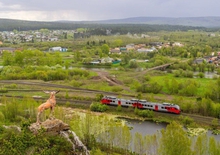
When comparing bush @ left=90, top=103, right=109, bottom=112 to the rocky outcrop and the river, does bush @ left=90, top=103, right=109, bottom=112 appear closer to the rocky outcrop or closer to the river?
the river

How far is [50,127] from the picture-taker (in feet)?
44.3

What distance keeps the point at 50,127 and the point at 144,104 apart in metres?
20.3

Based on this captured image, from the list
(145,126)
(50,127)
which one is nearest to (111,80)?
(145,126)

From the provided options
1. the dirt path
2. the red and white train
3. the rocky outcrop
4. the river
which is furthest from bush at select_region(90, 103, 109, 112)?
the rocky outcrop

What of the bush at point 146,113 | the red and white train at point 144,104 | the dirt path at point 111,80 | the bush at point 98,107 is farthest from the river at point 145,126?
the dirt path at point 111,80

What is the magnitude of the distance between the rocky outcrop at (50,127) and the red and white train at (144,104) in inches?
764

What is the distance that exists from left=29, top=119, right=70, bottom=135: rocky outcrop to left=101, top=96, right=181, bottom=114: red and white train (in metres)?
19.4

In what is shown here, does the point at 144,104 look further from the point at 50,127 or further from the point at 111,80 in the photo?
the point at 50,127

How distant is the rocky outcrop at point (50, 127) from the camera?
13.2 m

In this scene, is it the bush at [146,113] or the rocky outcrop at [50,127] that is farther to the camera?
the bush at [146,113]

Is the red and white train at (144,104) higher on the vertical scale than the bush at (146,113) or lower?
higher

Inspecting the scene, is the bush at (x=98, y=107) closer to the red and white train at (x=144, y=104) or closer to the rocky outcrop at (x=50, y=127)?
the red and white train at (x=144, y=104)

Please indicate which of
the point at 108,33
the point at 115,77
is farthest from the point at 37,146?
the point at 108,33

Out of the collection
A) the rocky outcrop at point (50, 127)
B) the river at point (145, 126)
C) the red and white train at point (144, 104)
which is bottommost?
the river at point (145, 126)
